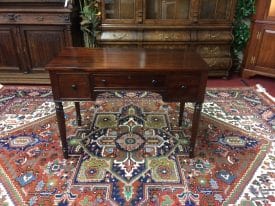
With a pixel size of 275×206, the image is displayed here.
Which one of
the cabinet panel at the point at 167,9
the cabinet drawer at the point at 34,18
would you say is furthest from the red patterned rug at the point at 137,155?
the cabinet panel at the point at 167,9

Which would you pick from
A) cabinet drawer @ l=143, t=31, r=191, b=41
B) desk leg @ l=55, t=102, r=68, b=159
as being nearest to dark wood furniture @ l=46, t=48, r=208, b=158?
desk leg @ l=55, t=102, r=68, b=159

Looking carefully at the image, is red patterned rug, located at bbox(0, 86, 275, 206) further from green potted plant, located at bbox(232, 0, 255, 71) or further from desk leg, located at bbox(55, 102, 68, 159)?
green potted plant, located at bbox(232, 0, 255, 71)

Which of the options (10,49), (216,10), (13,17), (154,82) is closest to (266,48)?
(216,10)

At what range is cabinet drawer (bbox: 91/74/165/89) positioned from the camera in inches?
63.8

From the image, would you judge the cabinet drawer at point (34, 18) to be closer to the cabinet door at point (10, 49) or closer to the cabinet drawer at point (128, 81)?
the cabinet door at point (10, 49)

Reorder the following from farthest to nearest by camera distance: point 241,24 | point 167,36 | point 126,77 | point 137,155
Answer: point 241,24 < point 167,36 < point 137,155 < point 126,77

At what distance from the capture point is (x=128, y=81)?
1638 millimetres

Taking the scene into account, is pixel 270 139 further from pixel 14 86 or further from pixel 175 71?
pixel 14 86

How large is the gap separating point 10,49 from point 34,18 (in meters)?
0.58

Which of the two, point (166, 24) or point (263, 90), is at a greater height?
point (166, 24)

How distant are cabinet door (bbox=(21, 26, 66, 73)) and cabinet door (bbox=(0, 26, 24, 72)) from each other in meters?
→ 0.11

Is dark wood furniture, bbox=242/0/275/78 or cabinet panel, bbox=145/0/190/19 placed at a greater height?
cabinet panel, bbox=145/0/190/19

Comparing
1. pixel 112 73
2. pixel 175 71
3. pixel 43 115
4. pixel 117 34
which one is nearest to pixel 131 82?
pixel 112 73

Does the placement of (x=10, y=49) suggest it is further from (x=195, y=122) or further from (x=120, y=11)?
(x=195, y=122)
